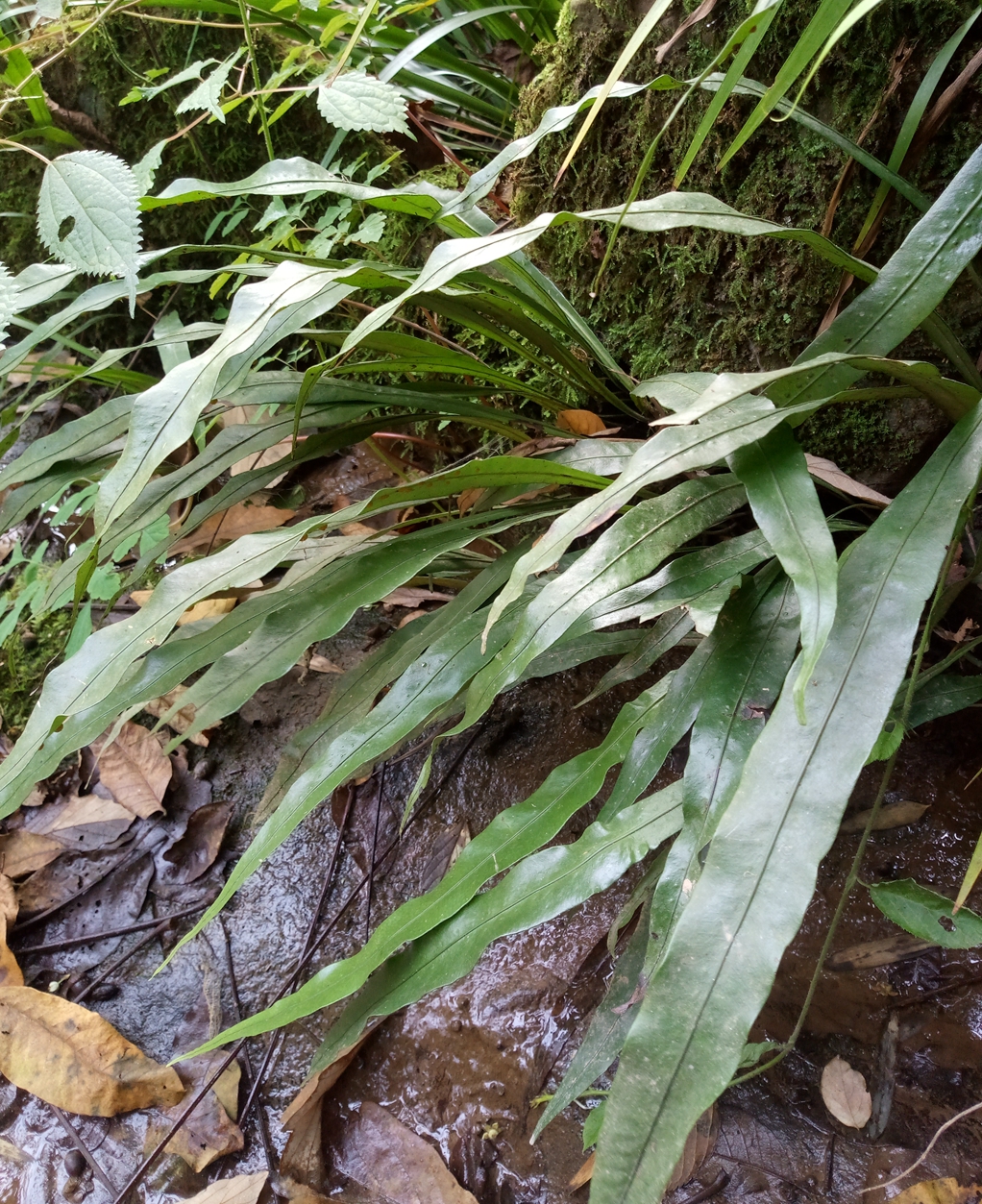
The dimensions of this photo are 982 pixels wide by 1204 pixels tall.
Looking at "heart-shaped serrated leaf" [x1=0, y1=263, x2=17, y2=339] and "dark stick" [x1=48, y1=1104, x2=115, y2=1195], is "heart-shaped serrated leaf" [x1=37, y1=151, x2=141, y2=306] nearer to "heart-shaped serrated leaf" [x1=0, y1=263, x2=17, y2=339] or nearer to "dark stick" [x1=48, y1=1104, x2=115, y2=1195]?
"heart-shaped serrated leaf" [x1=0, y1=263, x2=17, y2=339]

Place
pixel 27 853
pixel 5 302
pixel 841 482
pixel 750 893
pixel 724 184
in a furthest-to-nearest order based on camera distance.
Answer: pixel 27 853
pixel 724 184
pixel 841 482
pixel 5 302
pixel 750 893

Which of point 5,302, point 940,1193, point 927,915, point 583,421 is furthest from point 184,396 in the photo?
point 940,1193

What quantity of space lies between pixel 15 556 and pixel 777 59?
4.58 feet

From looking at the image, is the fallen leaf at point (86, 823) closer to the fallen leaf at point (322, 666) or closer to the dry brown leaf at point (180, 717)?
the dry brown leaf at point (180, 717)

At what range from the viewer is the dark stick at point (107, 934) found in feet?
3.46

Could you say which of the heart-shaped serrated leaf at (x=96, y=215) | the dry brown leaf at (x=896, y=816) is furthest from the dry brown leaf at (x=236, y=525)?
the dry brown leaf at (x=896, y=816)

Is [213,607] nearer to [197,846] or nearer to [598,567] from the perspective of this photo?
[197,846]

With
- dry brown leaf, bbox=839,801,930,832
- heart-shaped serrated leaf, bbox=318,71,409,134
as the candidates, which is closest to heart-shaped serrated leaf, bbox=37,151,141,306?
heart-shaped serrated leaf, bbox=318,71,409,134

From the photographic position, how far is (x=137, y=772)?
3.86ft

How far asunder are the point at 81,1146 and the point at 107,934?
0.85 feet

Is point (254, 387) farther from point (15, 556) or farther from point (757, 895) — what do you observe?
point (757, 895)

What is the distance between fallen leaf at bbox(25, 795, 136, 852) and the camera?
3.83 feet

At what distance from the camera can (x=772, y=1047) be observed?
2.32ft

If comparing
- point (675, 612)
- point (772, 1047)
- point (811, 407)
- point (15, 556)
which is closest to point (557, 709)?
point (675, 612)
